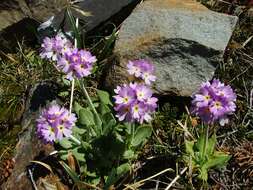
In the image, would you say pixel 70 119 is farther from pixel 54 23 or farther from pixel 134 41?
pixel 54 23

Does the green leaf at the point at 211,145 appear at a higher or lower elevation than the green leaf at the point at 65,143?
higher

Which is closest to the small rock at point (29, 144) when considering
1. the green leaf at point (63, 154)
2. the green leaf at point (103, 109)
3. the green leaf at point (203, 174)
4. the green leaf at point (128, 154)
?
the green leaf at point (63, 154)

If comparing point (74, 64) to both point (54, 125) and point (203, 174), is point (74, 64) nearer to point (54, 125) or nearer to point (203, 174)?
point (54, 125)

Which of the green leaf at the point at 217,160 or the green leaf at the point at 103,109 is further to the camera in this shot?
the green leaf at the point at 103,109

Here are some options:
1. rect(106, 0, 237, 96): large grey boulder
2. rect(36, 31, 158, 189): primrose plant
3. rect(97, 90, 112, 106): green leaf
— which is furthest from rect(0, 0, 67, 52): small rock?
rect(97, 90, 112, 106): green leaf

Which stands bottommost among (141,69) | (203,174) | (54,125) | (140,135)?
(203,174)

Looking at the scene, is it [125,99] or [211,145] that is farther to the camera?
[211,145]

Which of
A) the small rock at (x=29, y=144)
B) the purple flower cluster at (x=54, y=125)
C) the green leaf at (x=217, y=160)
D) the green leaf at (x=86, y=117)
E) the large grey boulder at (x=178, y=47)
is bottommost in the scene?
the small rock at (x=29, y=144)

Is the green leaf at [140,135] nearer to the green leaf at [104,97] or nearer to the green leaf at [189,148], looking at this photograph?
the green leaf at [189,148]

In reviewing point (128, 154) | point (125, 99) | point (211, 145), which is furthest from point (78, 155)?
point (211, 145)
